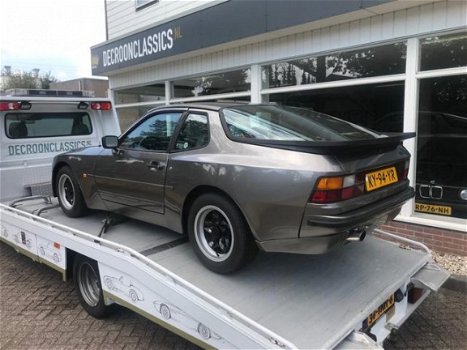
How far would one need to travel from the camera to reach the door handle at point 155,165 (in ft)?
11.1

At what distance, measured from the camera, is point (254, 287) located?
2.81m

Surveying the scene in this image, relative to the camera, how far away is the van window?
5.50 metres

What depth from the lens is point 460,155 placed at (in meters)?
5.34

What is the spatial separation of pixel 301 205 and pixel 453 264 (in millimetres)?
3436

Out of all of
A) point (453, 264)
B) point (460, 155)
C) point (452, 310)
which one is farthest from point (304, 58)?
point (452, 310)

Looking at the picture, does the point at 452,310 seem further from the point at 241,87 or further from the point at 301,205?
the point at 241,87

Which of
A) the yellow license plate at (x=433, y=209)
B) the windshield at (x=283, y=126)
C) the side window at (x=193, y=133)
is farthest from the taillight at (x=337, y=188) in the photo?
the yellow license plate at (x=433, y=209)

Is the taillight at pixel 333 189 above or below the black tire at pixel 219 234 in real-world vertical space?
above

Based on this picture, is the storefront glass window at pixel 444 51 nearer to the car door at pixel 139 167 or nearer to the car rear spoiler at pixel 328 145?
the car rear spoiler at pixel 328 145

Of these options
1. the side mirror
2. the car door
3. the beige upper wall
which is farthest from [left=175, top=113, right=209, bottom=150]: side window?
the beige upper wall

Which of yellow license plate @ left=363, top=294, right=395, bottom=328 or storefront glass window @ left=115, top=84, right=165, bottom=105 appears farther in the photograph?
storefront glass window @ left=115, top=84, right=165, bottom=105

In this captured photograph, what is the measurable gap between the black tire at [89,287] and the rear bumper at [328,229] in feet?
5.81

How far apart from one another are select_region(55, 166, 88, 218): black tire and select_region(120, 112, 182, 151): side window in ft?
3.16

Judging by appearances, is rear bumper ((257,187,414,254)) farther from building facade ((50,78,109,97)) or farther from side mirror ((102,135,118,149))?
building facade ((50,78,109,97))
